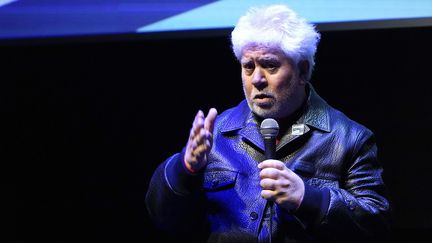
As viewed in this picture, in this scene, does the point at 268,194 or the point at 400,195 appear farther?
the point at 400,195

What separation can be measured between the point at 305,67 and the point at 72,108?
1337mm

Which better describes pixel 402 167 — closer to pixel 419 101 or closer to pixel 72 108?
pixel 419 101

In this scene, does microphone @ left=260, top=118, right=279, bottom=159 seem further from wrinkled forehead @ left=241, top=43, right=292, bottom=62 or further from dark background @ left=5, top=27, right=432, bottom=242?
dark background @ left=5, top=27, right=432, bottom=242

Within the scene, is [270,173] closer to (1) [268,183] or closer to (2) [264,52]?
(1) [268,183]

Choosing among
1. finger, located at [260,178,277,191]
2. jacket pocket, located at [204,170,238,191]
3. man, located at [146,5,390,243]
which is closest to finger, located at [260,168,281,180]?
finger, located at [260,178,277,191]

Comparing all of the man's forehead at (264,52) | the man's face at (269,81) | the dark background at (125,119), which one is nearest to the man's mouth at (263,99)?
the man's face at (269,81)

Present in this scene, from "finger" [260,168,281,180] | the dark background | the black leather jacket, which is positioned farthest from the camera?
the dark background

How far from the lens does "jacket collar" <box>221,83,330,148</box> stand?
1.73 m

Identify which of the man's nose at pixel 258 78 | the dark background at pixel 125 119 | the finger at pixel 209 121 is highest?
the man's nose at pixel 258 78

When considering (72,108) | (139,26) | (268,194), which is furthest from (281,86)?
(72,108)

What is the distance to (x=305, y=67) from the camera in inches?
69.1

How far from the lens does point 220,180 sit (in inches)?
67.3

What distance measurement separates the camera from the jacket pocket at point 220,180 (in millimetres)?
1699

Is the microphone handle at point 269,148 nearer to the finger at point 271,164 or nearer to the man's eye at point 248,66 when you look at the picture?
the finger at point 271,164
